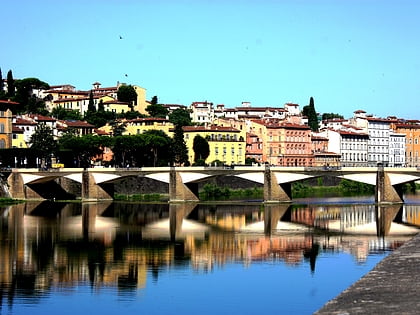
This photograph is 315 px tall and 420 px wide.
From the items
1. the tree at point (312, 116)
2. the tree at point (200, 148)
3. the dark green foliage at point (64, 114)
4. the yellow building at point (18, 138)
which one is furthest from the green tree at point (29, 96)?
the tree at point (312, 116)

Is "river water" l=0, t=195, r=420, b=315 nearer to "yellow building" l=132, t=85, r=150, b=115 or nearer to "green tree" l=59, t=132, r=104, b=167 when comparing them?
"green tree" l=59, t=132, r=104, b=167

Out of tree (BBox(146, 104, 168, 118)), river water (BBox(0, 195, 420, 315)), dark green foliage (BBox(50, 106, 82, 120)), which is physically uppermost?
tree (BBox(146, 104, 168, 118))

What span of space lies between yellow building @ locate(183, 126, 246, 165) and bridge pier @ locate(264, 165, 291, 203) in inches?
1448

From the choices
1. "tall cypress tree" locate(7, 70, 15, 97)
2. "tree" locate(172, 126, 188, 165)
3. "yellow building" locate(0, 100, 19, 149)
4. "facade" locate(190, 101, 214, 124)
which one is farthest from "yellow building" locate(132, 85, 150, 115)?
"yellow building" locate(0, 100, 19, 149)

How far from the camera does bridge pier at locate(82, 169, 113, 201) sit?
65312 millimetres

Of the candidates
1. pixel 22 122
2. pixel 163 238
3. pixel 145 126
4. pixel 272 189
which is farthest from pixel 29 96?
pixel 163 238

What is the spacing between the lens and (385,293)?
63.9 ft

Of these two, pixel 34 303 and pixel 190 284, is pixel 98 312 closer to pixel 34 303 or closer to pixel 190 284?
pixel 34 303

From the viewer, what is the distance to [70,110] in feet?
Answer: 395

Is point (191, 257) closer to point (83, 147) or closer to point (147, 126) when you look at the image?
point (83, 147)

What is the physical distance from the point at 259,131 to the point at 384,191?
48.3m

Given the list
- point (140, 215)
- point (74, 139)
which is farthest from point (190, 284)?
point (74, 139)

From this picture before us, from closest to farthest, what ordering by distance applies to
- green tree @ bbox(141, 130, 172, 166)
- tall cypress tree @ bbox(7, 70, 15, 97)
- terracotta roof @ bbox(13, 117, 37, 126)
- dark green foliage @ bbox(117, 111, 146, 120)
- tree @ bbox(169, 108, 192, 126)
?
green tree @ bbox(141, 130, 172, 166) → terracotta roof @ bbox(13, 117, 37, 126) → dark green foliage @ bbox(117, 111, 146, 120) → tree @ bbox(169, 108, 192, 126) → tall cypress tree @ bbox(7, 70, 15, 97)

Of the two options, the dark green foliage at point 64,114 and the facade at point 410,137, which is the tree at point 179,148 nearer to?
the dark green foliage at point 64,114
